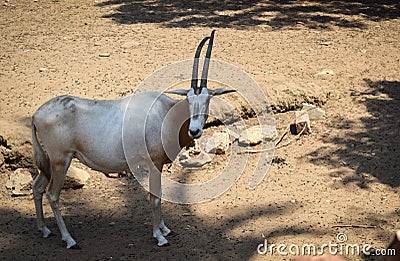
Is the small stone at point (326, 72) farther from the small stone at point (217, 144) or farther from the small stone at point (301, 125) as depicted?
the small stone at point (217, 144)

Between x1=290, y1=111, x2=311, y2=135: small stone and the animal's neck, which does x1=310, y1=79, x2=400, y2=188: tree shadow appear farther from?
the animal's neck

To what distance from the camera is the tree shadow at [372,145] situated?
23.2ft

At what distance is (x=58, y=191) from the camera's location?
224 inches

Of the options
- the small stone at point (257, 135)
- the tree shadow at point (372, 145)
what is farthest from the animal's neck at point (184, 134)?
the tree shadow at point (372, 145)

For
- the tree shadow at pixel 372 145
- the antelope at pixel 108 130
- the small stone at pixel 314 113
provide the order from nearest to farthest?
1. the antelope at pixel 108 130
2. the tree shadow at pixel 372 145
3. the small stone at pixel 314 113

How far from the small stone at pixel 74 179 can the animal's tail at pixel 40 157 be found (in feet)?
3.29

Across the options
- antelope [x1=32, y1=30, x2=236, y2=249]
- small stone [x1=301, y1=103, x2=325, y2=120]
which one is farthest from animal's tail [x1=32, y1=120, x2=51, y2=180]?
small stone [x1=301, y1=103, x2=325, y2=120]

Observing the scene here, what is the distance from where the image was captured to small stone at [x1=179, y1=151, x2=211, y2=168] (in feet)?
24.3

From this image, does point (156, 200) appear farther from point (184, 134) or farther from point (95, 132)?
point (95, 132)

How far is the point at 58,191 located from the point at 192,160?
2129 mm

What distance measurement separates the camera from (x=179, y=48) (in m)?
10.5

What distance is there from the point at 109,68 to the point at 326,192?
423 centimetres

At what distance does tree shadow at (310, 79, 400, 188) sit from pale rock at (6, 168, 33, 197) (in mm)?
3388

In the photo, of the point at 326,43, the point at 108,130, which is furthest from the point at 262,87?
the point at 108,130
